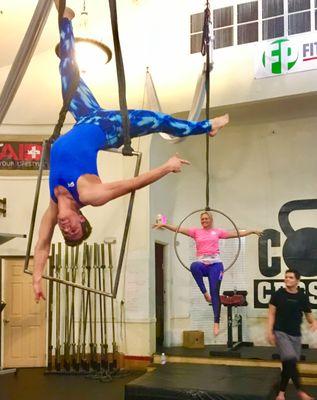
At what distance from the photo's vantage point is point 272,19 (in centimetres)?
796

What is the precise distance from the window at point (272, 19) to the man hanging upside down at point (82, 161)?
5766mm

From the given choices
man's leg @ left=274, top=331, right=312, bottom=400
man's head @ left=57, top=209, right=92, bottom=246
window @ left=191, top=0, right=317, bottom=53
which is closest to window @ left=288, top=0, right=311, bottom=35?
window @ left=191, top=0, right=317, bottom=53

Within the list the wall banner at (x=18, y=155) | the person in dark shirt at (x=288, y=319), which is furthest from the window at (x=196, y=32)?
the person in dark shirt at (x=288, y=319)

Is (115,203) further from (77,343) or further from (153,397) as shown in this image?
(153,397)

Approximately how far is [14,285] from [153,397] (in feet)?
13.4

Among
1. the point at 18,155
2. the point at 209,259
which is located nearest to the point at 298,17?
the point at 209,259

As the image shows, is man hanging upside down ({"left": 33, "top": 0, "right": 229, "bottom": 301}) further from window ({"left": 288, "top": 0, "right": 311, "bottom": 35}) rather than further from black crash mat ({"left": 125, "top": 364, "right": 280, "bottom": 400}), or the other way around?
window ({"left": 288, "top": 0, "right": 311, "bottom": 35})

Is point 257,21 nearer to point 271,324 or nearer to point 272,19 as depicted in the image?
point 272,19

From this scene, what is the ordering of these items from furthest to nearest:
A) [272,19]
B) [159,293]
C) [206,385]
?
1. [159,293]
2. [272,19]
3. [206,385]

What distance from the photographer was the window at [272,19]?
312 inches

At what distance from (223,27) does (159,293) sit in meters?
4.54

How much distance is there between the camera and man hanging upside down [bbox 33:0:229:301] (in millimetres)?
2266

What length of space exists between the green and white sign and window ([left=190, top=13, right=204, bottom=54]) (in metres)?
0.97

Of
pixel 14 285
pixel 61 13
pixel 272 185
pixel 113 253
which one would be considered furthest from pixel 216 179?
pixel 61 13
